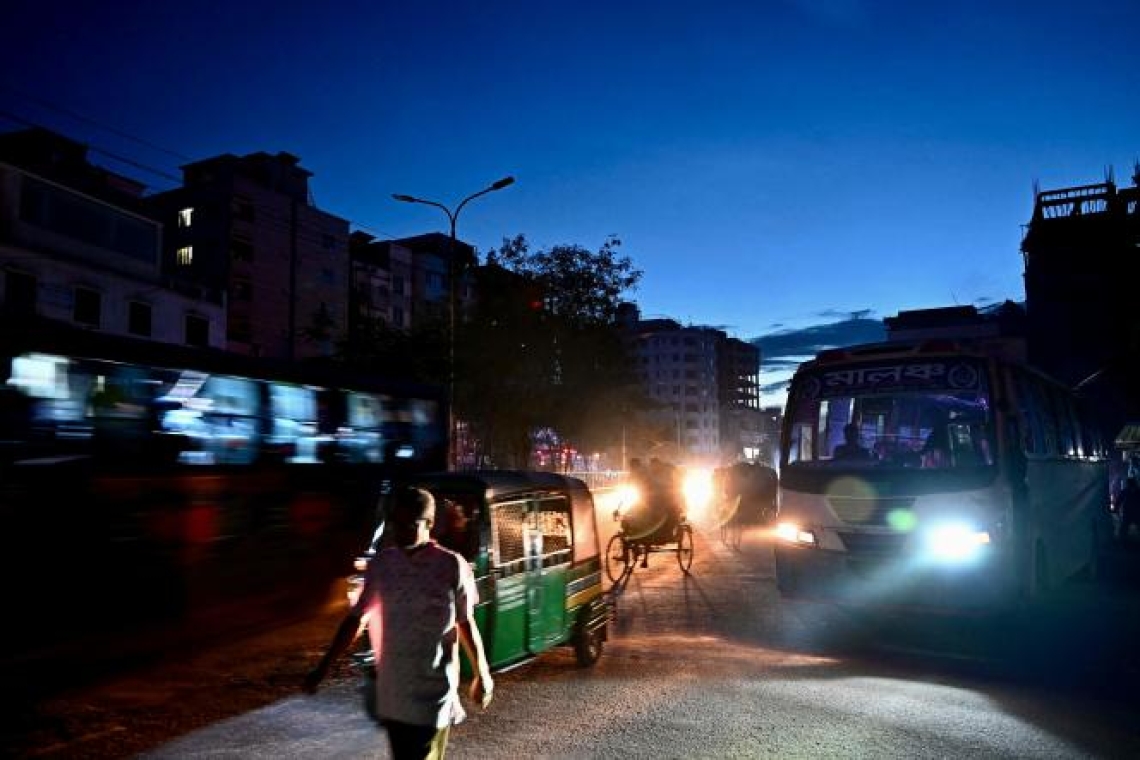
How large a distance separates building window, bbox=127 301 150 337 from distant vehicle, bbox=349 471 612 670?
29.8 m

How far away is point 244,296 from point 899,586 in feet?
160

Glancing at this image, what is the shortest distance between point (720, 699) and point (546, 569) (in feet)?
5.92

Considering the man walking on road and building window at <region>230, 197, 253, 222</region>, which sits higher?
building window at <region>230, 197, 253, 222</region>

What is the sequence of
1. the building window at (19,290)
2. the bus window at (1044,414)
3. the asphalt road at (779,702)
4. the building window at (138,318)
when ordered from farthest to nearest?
1. the building window at (138,318)
2. the building window at (19,290)
3. the bus window at (1044,414)
4. the asphalt road at (779,702)

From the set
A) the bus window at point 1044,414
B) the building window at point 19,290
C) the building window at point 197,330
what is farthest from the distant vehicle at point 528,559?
the building window at point 197,330

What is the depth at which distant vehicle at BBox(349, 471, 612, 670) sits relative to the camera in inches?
258

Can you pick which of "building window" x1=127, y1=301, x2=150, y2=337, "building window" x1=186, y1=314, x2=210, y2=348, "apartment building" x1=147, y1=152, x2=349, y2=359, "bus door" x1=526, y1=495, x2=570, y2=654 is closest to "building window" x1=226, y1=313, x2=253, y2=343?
"apartment building" x1=147, y1=152, x2=349, y2=359

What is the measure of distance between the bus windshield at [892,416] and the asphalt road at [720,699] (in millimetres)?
2084

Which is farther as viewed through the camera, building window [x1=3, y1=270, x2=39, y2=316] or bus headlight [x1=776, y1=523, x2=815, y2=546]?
building window [x1=3, y1=270, x2=39, y2=316]

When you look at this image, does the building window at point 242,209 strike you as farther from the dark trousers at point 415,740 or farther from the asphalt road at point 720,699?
the dark trousers at point 415,740

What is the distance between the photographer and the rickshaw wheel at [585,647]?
26.1 feet

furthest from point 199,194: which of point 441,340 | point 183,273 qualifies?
point 441,340

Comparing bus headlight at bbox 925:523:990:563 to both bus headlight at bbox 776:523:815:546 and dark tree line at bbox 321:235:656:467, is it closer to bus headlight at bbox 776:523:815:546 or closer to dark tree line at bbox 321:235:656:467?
bus headlight at bbox 776:523:815:546

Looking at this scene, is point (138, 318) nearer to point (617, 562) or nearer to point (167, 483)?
point (617, 562)
